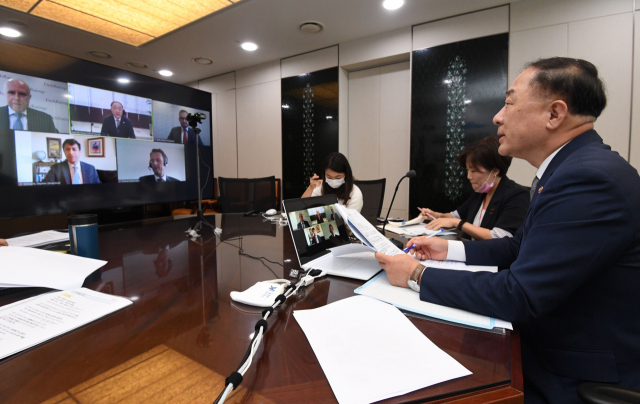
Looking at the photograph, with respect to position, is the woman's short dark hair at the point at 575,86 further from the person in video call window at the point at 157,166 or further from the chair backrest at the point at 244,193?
the person in video call window at the point at 157,166

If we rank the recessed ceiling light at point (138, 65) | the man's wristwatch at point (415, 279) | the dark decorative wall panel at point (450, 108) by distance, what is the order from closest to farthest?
1. the man's wristwatch at point (415, 279)
2. the dark decorative wall panel at point (450, 108)
3. the recessed ceiling light at point (138, 65)

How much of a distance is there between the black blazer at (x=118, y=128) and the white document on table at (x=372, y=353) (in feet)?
7.71

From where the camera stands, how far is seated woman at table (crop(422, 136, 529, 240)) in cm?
158

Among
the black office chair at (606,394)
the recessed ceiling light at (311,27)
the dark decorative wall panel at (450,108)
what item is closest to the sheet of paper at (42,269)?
the black office chair at (606,394)

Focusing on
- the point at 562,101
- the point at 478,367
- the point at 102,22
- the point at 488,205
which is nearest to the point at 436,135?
the point at 488,205

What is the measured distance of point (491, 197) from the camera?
1.80m

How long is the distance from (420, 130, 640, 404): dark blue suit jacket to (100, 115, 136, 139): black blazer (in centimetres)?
252

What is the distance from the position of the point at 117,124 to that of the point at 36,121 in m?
0.47

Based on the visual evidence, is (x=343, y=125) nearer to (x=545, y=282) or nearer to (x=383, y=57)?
(x=383, y=57)

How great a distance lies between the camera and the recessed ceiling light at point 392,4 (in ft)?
9.95

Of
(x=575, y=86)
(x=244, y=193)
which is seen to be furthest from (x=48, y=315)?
(x=244, y=193)

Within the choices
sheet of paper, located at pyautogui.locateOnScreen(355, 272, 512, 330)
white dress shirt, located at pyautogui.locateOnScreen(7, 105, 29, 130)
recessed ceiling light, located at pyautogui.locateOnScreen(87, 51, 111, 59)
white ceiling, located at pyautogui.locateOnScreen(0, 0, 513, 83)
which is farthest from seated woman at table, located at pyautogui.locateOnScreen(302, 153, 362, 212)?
recessed ceiling light, located at pyautogui.locateOnScreen(87, 51, 111, 59)

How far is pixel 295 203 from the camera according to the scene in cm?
108

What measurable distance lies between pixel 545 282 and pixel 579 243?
0.11 metres
